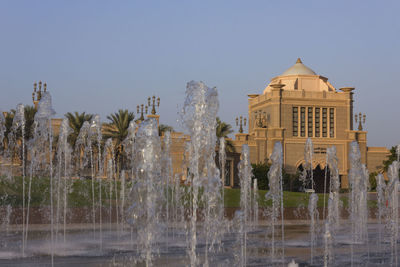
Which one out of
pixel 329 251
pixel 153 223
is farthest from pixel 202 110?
pixel 329 251

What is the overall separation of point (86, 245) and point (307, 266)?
552cm

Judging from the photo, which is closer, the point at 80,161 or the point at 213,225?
the point at 213,225

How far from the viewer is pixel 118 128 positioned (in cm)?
3944

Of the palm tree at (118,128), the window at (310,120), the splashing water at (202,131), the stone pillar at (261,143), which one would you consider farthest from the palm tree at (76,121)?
the splashing water at (202,131)

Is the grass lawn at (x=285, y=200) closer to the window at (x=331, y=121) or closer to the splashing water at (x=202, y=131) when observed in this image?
the splashing water at (x=202, y=131)

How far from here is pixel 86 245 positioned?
1281cm

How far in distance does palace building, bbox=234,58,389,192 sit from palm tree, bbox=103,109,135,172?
13.2 m

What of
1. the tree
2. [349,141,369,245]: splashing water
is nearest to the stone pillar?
the tree

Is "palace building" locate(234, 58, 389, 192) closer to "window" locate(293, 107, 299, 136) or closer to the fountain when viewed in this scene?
"window" locate(293, 107, 299, 136)

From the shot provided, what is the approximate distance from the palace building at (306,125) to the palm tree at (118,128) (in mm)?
13204

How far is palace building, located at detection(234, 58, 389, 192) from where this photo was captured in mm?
50156

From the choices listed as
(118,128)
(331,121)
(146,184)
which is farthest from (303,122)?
(146,184)

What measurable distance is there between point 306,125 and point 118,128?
1991cm

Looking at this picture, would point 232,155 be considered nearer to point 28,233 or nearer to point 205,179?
point 28,233
